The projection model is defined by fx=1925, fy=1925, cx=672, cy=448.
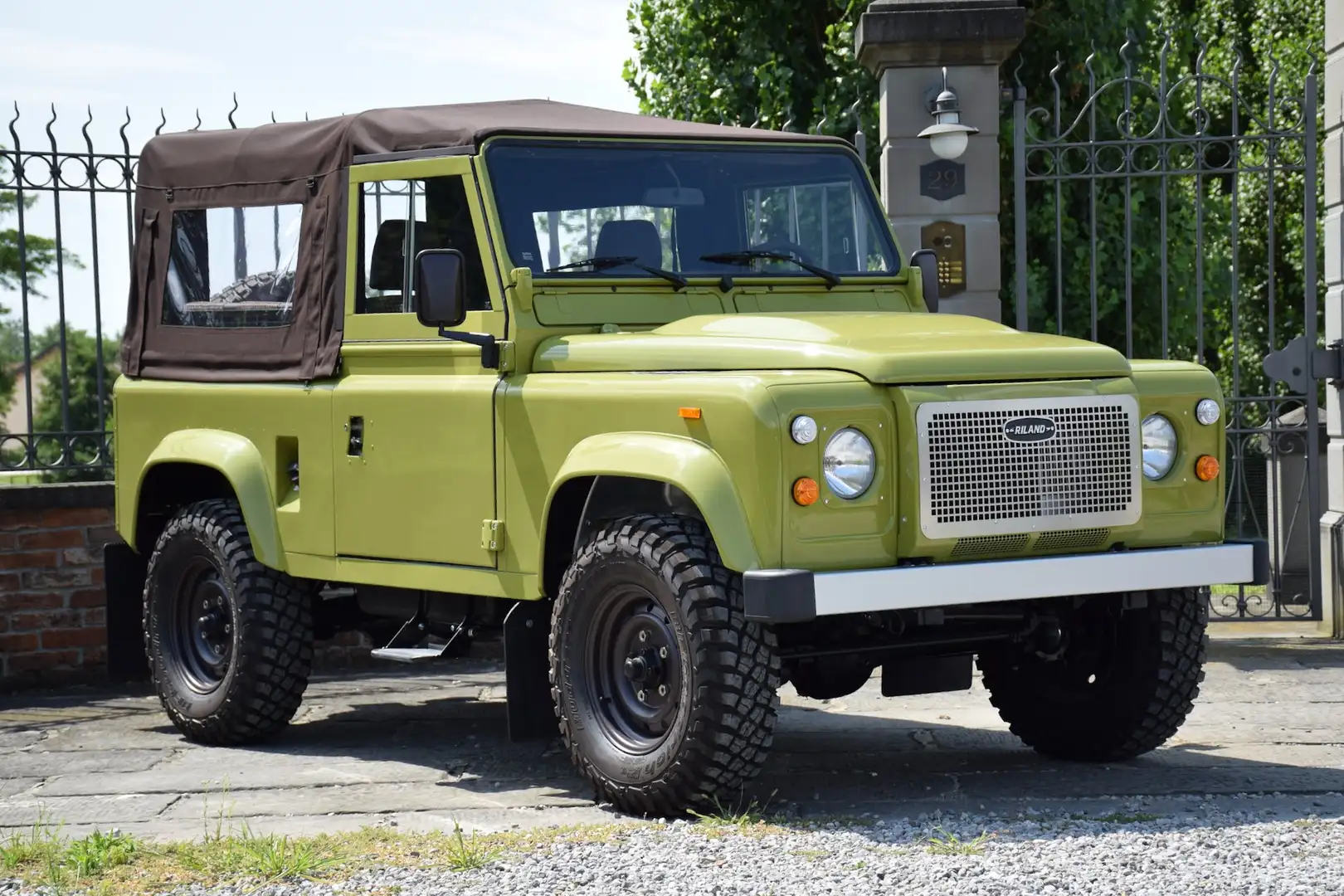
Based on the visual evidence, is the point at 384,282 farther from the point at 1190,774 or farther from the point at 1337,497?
the point at 1337,497

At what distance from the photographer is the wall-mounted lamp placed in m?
10.1

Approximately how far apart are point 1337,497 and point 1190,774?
4.01 m

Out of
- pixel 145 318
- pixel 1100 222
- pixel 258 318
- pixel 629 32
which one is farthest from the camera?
pixel 629 32

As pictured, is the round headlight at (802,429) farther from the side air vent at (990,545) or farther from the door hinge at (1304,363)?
the door hinge at (1304,363)

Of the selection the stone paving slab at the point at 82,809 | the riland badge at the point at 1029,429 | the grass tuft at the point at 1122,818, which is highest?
the riland badge at the point at 1029,429

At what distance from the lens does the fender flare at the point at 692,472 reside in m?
5.50

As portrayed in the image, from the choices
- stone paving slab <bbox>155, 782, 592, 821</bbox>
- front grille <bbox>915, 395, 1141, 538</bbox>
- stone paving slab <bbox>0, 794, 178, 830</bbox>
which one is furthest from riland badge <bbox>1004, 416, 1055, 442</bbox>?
stone paving slab <bbox>0, 794, 178, 830</bbox>

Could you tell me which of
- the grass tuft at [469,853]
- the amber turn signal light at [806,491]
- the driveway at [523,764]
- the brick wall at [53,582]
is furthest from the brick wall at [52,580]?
the amber turn signal light at [806,491]

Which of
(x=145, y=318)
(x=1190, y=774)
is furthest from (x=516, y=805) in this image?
(x=145, y=318)

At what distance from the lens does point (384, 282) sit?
7195mm

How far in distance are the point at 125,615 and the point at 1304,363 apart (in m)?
6.03

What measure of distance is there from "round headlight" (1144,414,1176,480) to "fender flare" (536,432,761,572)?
4.89 feet

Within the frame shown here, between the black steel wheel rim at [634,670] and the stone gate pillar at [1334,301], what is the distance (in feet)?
17.0

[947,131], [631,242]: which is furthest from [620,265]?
[947,131]
